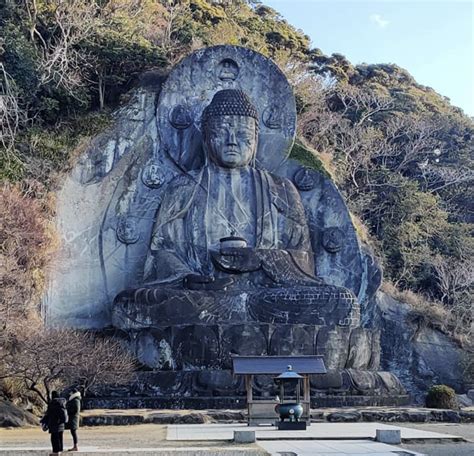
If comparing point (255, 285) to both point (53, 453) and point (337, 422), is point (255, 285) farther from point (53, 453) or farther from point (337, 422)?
point (53, 453)

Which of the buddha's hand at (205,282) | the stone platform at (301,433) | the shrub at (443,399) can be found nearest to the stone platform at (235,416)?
the stone platform at (301,433)

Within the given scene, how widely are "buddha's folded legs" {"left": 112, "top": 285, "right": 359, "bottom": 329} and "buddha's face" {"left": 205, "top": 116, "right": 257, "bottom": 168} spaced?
3.30m

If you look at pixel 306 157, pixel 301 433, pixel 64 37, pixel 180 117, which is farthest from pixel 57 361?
pixel 306 157

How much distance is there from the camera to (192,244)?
1709cm

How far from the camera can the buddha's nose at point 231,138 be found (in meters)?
17.4

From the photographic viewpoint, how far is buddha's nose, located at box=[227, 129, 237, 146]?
17.4 meters

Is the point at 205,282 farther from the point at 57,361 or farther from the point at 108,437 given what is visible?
the point at 108,437

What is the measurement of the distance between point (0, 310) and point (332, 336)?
216 inches

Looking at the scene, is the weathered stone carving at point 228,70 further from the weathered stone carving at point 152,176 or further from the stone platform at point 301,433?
the stone platform at point 301,433

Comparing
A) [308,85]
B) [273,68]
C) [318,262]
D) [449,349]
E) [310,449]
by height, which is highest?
[308,85]

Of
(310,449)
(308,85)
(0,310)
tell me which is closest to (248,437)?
(310,449)

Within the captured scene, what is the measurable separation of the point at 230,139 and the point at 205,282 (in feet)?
11.0

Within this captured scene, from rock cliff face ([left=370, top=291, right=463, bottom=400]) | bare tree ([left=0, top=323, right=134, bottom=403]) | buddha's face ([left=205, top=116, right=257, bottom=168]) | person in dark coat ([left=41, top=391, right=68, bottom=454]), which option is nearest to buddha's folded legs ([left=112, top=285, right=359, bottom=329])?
bare tree ([left=0, top=323, right=134, bottom=403])

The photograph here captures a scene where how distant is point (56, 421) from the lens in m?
8.20
